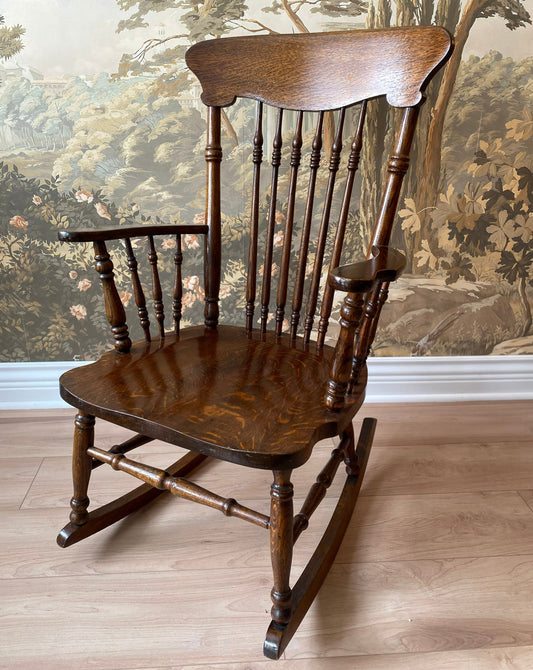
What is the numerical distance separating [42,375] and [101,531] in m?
0.73

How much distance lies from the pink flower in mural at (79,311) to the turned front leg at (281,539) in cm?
109

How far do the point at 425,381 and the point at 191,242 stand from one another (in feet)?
3.04

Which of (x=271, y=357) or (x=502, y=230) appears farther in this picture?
(x=502, y=230)

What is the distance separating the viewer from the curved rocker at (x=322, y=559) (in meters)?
0.89

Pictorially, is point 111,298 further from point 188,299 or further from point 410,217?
point 410,217

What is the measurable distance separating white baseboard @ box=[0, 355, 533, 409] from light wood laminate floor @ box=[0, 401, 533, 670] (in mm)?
263

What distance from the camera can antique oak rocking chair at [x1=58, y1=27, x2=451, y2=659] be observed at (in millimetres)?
843

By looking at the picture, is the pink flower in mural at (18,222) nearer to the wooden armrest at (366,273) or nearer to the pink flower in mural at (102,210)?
the pink flower in mural at (102,210)

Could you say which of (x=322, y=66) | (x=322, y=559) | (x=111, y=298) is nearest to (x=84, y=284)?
(x=111, y=298)

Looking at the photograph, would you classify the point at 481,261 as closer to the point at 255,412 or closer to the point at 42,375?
the point at 255,412

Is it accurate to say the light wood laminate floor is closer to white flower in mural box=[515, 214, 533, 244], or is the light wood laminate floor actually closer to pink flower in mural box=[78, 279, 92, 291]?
pink flower in mural box=[78, 279, 92, 291]

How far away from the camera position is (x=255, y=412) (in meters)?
0.88

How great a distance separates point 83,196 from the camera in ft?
5.24

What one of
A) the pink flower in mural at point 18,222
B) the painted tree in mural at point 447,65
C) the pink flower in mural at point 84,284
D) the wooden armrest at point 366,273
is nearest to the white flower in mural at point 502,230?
the painted tree in mural at point 447,65
